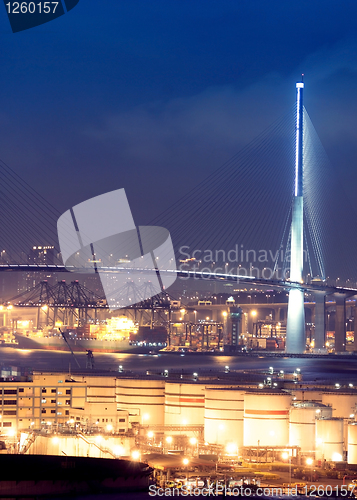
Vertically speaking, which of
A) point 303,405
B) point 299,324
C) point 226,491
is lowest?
point 226,491

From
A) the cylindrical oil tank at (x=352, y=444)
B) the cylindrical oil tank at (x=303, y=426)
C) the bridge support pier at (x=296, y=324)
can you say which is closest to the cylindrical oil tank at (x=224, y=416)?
the cylindrical oil tank at (x=303, y=426)

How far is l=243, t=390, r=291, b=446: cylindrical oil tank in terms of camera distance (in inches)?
531

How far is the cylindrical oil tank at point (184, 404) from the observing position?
1480 centimetres

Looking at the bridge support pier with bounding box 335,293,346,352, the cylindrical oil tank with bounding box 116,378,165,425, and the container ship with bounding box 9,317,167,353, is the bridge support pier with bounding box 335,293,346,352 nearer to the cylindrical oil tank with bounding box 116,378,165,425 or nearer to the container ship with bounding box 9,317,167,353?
the container ship with bounding box 9,317,167,353

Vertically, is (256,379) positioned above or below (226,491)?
above

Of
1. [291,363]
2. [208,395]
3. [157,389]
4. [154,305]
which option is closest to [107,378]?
[157,389]

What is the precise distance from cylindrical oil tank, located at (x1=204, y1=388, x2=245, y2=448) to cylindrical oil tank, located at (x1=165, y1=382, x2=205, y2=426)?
2.24 ft

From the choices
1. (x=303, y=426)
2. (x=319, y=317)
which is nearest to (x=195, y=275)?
(x=319, y=317)

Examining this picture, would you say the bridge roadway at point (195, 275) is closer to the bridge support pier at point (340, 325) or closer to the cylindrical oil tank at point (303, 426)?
the bridge support pier at point (340, 325)

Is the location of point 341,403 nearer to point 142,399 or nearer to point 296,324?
point 142,399

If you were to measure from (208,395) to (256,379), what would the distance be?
464cm

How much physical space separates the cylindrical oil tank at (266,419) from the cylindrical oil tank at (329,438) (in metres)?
0.70

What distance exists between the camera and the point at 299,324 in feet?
114

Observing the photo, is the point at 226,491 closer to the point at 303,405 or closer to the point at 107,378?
the point at 303,405
